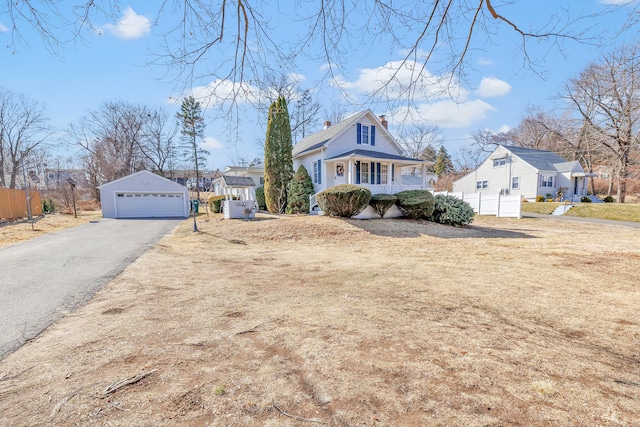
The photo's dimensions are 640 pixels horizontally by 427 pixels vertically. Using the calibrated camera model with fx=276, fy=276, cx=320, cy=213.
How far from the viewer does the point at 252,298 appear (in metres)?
3.87

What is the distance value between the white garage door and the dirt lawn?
16.6 m

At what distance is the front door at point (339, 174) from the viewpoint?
16.5 meters

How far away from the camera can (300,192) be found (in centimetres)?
1633

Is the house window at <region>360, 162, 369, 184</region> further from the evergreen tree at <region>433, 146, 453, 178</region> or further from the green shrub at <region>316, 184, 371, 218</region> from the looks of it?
the evergreen tree at <region>433, 146, 453, 178</region>

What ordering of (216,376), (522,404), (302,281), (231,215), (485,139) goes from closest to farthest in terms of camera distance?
(522,404) < (216,376) < (302,281) < (231,215) < (485,139)

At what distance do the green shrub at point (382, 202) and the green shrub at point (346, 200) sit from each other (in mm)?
718

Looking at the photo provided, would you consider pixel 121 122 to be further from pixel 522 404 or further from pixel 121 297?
pixel 522 404

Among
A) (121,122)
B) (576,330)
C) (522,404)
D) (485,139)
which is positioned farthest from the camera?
(485,139)

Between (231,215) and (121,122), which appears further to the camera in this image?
(121,122)

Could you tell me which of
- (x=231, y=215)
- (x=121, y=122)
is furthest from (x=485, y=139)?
(x=121, y=122)

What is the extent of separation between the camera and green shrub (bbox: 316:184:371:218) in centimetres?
1234

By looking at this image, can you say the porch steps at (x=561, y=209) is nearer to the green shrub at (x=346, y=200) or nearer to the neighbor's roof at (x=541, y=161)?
the neighbor's roof at (x=541, y=161)

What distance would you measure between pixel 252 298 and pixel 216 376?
5.91 ft

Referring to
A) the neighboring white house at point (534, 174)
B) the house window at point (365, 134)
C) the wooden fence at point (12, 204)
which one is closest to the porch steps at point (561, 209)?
the neighboring white house at point (534, 174)
